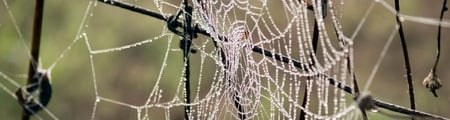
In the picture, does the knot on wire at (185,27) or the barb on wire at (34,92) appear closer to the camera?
the barb on wire at (34,92)

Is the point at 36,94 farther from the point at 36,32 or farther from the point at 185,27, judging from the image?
the point at 185,27

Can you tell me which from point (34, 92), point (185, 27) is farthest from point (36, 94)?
point (185, 27)

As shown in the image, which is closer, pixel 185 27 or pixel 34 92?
pixel 34 92

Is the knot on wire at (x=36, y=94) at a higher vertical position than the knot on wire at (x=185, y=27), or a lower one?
higher

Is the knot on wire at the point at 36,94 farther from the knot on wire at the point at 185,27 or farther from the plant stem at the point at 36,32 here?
the knot on wire at the point at 185,27

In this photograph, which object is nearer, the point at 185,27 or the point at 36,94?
the point at 36,94

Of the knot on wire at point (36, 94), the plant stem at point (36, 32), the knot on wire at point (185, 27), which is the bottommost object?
the knot on wire at point (185, 27)

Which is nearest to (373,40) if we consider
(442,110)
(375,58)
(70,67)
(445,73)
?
(375,58)

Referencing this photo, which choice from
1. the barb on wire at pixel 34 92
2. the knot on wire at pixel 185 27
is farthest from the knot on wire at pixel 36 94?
the knot on wire at pixel 185 27

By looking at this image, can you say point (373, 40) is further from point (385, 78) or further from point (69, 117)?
point (69, 117)

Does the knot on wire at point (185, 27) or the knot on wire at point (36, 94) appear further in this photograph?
the knot on wire at point (185, 27)

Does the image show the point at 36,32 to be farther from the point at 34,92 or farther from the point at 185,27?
the point at 185,27
